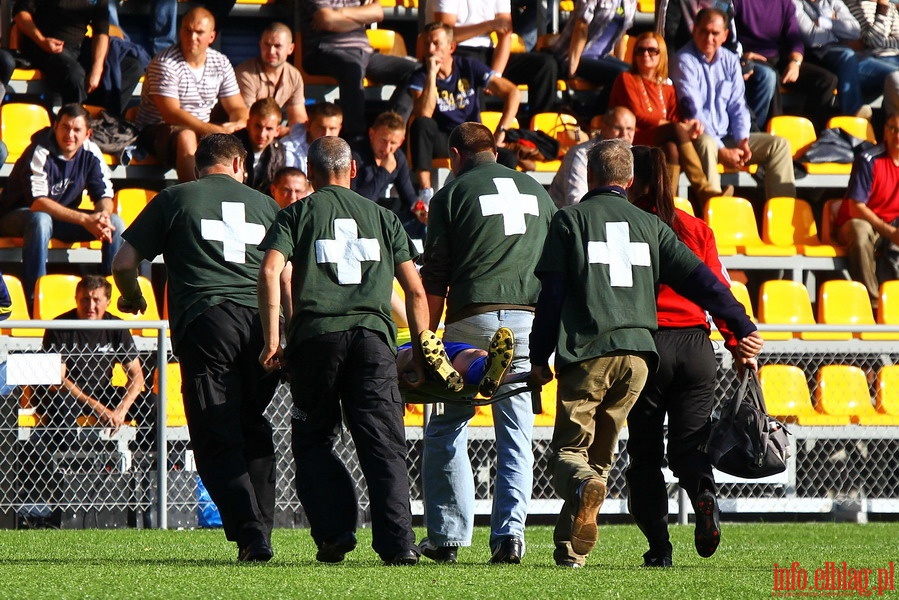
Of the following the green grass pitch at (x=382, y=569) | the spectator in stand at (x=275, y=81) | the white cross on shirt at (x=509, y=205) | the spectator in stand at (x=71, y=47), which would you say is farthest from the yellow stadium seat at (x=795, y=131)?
the white cross on shirt at (x=509, y=205)

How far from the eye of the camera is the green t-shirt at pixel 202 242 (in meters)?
6.08

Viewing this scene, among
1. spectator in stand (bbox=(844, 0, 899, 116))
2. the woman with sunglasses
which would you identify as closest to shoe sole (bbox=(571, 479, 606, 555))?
the woman with sunglasses

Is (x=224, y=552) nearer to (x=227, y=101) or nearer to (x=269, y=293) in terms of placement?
(x=269, y=293)

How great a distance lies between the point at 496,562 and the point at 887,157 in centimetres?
759

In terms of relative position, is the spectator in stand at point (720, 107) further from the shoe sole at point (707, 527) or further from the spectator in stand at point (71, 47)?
the shoe sole at point (707, 527)

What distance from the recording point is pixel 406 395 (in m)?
6.13

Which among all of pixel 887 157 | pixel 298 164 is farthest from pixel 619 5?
pixel 298 164

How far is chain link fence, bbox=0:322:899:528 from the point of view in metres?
8.62

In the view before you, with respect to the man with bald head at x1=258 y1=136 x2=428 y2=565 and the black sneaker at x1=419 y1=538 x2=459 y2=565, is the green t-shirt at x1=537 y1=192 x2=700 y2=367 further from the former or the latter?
the black sneaker at x1=419 y1=538 x2=459 y2=565

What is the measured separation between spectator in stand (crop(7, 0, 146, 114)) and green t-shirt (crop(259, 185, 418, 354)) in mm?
6462

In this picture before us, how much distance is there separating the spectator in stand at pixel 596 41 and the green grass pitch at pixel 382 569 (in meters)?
5.86

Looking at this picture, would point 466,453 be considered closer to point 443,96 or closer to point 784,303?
point 784,303

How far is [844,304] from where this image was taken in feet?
38.0

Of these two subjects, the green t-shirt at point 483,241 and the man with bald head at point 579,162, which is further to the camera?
the man with bald head at point 579,162
